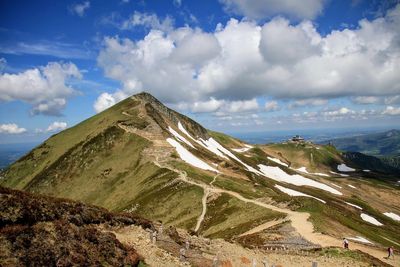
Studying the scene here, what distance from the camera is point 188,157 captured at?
127m

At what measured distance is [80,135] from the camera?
172375 mm

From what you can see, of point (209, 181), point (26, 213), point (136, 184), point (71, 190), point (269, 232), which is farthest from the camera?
point (71, 190)

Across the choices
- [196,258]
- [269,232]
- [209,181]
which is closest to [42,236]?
[196,258]

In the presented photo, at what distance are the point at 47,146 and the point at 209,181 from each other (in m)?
112

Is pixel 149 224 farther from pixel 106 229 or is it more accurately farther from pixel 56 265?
pixel 56 265

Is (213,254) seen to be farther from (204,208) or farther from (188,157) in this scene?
(188,157)

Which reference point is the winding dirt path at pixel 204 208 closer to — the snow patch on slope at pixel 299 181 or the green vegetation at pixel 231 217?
the green vegetation at pixel 231 217

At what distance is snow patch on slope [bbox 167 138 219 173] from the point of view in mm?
120700

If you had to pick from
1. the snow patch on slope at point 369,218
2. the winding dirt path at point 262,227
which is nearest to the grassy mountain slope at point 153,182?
the winding dirt path at point 262,227

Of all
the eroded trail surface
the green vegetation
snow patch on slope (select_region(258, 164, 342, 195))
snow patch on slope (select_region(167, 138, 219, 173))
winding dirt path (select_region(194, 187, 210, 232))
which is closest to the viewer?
the eroded trail surface

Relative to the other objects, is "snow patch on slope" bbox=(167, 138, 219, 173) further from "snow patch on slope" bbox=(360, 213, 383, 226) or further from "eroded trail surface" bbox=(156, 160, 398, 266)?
"snow patch on slope" bbox=(360, 213, 383, 226)

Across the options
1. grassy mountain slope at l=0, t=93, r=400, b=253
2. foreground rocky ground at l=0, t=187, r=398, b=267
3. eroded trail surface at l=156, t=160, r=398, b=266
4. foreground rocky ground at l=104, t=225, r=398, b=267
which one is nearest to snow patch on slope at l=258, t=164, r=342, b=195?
grassy mountain slope at l=0, t=93, r=400, b=253

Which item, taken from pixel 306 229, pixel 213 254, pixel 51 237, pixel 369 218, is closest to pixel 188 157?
pixel 369 218

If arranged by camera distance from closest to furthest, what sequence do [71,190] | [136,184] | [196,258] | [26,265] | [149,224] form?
1. [26,265]
2. [196,258]
3. [149,224]
4. [136,184]
5. [71,190]
